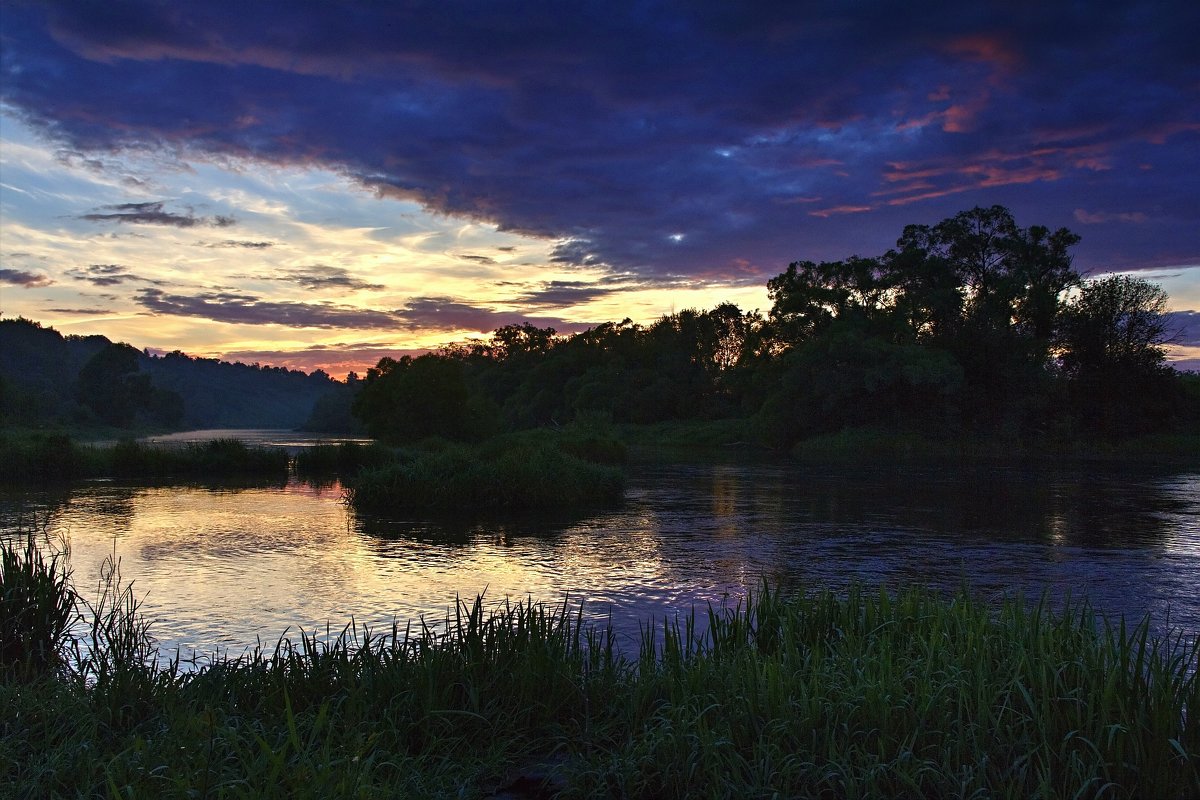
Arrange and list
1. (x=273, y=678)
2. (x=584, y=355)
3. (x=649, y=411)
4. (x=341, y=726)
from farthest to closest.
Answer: (x=584, y=355)
(x=649, y=411)
(x=273, y=678)
(x=341, y=726)

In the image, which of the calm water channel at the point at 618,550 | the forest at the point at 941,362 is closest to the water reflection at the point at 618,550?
the calm water channel at the point at 618,550

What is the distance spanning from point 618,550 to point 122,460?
101 ft

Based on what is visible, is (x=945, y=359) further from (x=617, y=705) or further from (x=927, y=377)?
(x=617, y=705)

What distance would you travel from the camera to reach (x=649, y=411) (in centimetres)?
9588

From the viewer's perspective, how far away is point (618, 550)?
1859 centimetres

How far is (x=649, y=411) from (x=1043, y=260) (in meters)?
43.4

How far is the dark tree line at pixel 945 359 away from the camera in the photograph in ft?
193

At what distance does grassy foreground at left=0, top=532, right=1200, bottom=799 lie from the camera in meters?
5.16

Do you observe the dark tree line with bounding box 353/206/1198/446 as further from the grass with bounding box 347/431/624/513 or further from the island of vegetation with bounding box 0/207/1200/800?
the island of vegetation with bounding box 0/207/1200/800

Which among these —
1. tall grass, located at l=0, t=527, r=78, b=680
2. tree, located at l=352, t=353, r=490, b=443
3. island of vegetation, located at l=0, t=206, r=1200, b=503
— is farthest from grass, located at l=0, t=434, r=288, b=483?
tall grass, located at l=0, t=527, r=78, b=680

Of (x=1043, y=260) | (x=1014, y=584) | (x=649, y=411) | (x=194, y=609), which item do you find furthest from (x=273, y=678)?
(x=649, y=411)

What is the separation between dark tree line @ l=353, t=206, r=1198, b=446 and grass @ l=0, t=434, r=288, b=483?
25.1 m

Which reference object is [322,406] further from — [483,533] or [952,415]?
[483,533]

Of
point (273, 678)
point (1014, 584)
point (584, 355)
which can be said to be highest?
point (584, 355)
